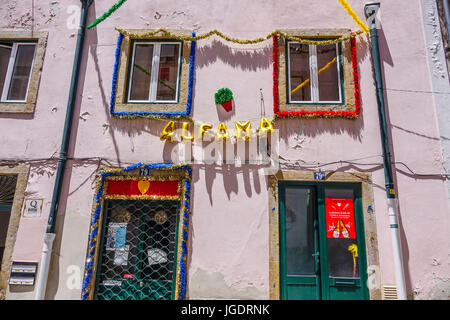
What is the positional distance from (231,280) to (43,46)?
5.44m

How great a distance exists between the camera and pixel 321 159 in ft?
19.0

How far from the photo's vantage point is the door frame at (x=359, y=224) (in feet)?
17.4

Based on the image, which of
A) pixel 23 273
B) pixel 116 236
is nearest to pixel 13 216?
pixel 23 273

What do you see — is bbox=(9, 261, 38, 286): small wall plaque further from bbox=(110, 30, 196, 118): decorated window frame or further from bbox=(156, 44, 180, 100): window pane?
bbox=(156, 44, 180, 100): window pane

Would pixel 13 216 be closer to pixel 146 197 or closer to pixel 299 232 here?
pixel 146 197

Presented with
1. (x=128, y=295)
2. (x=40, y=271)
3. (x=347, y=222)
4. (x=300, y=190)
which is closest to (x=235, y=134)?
(x=300, y=190)

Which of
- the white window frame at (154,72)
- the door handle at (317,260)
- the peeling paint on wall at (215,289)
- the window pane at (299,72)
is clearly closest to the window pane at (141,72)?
the white window frame at (154,72)

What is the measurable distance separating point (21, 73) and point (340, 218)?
639 cm

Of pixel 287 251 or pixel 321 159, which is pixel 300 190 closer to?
pixel 321 159

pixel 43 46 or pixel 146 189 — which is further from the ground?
pixel 43 46

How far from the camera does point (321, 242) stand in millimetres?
5508

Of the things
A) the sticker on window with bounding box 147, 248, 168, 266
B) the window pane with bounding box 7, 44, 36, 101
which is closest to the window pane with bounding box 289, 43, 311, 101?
the sticker on window with bounding box 147, 248, 168, 266

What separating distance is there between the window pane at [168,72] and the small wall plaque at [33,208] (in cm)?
271

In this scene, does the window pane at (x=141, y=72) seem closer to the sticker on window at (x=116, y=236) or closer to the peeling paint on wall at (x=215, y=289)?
the sticker on window at (x=116, y=236)
